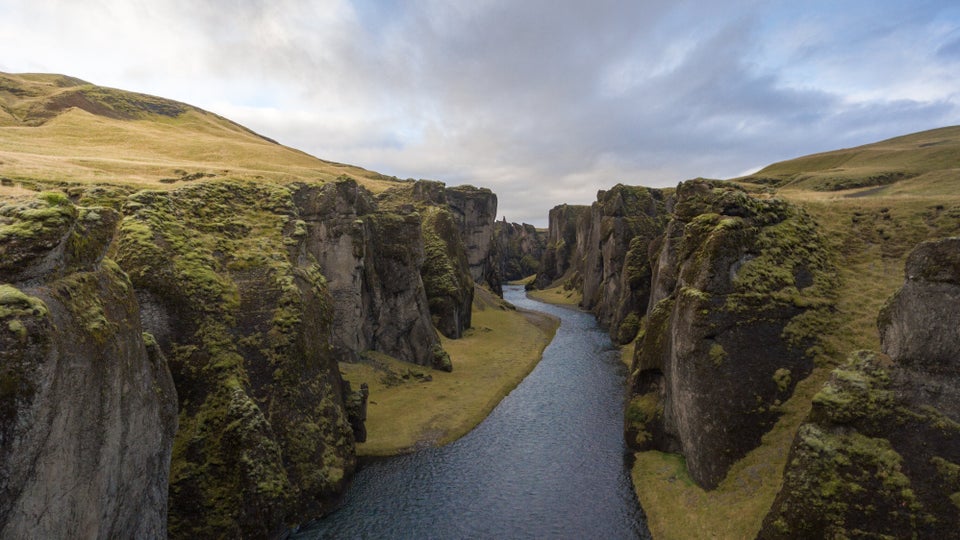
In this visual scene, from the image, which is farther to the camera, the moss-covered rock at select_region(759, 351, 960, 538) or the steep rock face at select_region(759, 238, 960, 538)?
the steep rock face at select_region(759, 238, 960, 538)

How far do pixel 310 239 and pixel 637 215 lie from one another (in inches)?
2966

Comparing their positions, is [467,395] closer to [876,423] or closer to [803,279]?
[803,279]

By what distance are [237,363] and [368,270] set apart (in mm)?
32418

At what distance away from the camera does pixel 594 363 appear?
6994 cm

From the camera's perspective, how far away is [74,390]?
16438mm

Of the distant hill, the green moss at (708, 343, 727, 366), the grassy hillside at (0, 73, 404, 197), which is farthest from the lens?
the distant hill

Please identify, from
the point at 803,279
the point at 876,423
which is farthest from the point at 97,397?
the point at 803,279

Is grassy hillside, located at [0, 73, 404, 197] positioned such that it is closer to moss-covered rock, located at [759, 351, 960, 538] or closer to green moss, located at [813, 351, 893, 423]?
moss-covered rock, located at [759, 351, 960, 538]

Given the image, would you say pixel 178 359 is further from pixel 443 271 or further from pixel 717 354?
pixel 443 271

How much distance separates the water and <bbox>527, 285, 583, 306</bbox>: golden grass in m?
90.4

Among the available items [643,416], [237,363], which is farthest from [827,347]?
[237,363]

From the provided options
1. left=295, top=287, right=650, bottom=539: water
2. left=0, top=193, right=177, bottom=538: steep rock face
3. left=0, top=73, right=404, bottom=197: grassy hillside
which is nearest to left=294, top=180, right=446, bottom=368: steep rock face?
left=0, top=73, right=404, bottom=197: grassy hillside

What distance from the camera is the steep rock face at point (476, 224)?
156250mm

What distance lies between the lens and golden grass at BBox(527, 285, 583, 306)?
143750 mm
